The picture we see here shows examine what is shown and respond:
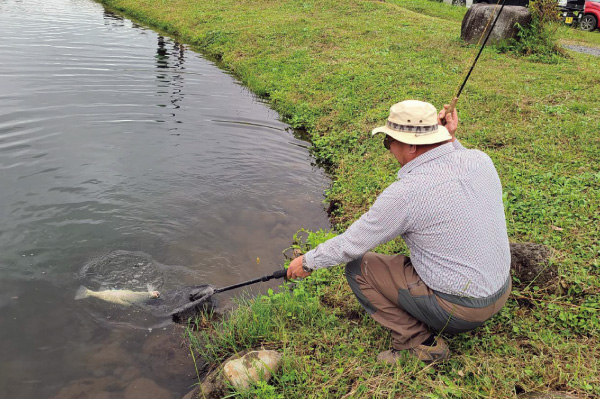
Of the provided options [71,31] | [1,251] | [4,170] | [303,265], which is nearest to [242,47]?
[71,31]

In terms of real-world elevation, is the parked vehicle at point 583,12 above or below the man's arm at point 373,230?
above

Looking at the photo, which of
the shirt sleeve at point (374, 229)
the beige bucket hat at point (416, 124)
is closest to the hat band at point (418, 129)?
the beige bucket hat at point (416, 124)

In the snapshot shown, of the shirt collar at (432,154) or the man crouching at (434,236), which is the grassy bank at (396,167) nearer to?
the man crouching at (434,236)

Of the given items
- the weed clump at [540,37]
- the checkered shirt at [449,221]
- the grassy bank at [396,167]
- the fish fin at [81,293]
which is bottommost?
the fish fin at [81,293]

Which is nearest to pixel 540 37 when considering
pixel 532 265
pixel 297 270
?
pixel 532 265

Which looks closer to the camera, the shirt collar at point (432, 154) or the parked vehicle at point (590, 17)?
the shirt collar at point (432, 154)

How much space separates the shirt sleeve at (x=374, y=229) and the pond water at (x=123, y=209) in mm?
1866

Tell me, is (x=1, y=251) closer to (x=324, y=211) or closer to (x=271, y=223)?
(x=271, y=223)

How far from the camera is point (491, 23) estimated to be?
515 inches

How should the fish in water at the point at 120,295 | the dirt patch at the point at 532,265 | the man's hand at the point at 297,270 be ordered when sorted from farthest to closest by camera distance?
1. the fish in water at the point at 120,295
2. the dirt patch at the point at 532,265
3. the man's hand at the point at 297,270

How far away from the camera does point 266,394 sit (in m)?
3.38

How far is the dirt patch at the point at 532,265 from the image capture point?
4.16m

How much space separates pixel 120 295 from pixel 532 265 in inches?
171

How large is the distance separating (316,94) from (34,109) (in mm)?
6524
